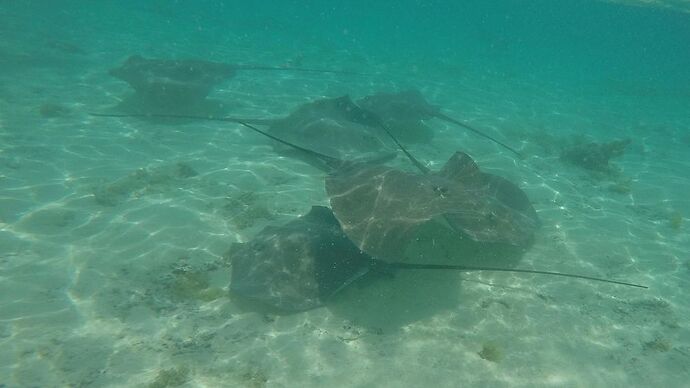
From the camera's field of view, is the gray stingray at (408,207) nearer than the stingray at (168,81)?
Yes

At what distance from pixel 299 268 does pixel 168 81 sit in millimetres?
10976

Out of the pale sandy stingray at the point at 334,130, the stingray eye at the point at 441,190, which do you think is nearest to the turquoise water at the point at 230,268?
the pale sandy stingray at the point at 334,130

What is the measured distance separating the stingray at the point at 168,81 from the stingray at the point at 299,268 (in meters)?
9.74

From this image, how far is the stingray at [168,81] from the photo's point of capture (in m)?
15.1

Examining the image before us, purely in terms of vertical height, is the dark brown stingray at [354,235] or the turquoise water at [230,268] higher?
the dark brown stingray at [354,235]

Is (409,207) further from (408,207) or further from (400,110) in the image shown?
(400,110)

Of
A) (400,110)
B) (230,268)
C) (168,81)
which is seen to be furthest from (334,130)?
(168,81)

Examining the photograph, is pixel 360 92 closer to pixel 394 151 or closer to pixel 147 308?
pixel 394 151

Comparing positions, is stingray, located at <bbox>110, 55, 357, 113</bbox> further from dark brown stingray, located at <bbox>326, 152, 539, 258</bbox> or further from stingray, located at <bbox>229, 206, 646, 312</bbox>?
stingray, located at <bbox>229, 206, 646, 312</bbox>

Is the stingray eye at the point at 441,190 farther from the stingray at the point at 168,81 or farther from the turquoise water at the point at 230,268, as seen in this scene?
the stingray at the point at 168,81

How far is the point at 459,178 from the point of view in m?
9.22

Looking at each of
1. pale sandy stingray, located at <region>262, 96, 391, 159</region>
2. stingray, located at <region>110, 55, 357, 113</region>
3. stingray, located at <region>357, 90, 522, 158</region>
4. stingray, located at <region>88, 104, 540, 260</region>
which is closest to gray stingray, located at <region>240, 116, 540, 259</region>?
stingray, located at <region>88, 104, 540, 260</region>

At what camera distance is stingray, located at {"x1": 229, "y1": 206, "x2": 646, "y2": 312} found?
7156 millimetres

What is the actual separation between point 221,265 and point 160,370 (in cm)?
257
